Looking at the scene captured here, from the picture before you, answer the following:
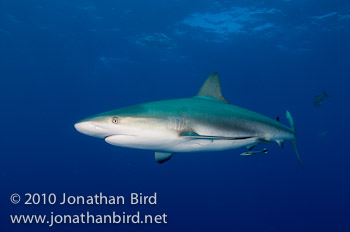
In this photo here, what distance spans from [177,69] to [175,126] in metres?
35.5

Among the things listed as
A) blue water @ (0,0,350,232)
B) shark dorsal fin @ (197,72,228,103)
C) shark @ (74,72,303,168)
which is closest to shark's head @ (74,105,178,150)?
shark @ (74,72,303,168)

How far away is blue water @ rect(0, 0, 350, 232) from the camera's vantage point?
21438mm

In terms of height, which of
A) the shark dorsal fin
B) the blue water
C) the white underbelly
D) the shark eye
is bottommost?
the white underbelly

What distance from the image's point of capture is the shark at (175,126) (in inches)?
103

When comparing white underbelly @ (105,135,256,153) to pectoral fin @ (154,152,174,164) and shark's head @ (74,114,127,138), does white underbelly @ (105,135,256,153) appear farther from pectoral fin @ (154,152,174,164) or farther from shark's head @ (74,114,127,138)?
pectoral fin @ (154,152,174,164)

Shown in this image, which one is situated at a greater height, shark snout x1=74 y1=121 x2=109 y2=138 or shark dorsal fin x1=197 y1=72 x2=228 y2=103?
shark dorsal fin x1=197 y1=72 x2=228 y2=103

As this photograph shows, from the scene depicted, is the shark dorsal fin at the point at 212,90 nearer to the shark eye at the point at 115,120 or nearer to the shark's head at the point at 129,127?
the shark's head at the point at 129,127

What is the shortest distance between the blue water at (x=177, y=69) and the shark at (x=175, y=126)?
18.2m

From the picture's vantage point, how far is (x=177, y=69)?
37.6m

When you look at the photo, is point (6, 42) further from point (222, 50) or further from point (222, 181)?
point (222, 181)

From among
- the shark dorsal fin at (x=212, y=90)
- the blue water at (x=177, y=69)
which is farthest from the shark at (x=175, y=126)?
the blue water at (x=177, y=69)

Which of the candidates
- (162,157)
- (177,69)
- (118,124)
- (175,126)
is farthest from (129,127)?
(177,69)

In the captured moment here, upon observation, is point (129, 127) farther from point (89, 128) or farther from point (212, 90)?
point (212, 90)

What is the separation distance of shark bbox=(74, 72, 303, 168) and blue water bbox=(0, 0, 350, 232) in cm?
1817
